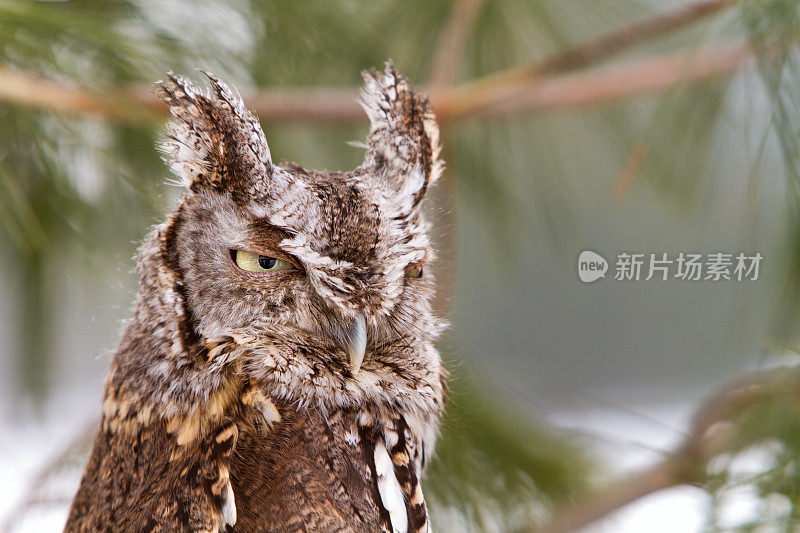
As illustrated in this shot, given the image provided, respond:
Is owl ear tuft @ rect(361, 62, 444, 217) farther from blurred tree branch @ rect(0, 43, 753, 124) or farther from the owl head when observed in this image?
blurred tree branch @ rect(0, 43, 753, 124)

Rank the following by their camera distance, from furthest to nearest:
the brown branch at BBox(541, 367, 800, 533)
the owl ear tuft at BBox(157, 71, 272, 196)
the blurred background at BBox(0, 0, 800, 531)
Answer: the brown branch at BBox(541, 367, 800, 533), the blurred background at BBox(0, 0, 800, 531), the owl ear tuft at BBox(157, 71, 272, 196)

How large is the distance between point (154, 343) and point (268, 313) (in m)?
0.14

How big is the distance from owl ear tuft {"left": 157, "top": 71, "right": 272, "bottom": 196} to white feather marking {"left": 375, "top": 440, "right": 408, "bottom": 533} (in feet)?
0.98

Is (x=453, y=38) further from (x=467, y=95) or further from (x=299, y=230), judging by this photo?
(x=299, y=230)

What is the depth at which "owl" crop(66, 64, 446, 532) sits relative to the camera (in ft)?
2.01

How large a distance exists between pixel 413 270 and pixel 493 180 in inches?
36.4

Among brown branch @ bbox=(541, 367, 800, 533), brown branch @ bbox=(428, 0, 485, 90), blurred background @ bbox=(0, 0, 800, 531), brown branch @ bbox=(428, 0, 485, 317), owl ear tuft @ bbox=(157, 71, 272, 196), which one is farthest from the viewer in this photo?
brown branch @ bbox=(428, 0, 485, 90)

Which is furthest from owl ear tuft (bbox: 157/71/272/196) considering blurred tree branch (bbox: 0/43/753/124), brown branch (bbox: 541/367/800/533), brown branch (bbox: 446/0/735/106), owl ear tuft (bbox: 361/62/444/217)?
brown branch (bbox: 541/367/800/533)

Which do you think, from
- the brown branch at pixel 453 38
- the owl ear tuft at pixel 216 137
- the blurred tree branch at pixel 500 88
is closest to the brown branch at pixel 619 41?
the blurred tree branch at pixel 500 88

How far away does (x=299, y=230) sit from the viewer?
0.60 m

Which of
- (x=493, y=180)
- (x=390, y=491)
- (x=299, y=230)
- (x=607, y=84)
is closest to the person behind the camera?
(x=299, y=230)

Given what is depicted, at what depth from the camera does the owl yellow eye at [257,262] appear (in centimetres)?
63

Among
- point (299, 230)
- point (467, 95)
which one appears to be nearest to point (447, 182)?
point (467, 95)

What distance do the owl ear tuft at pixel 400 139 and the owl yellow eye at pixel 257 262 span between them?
0.39 ft
